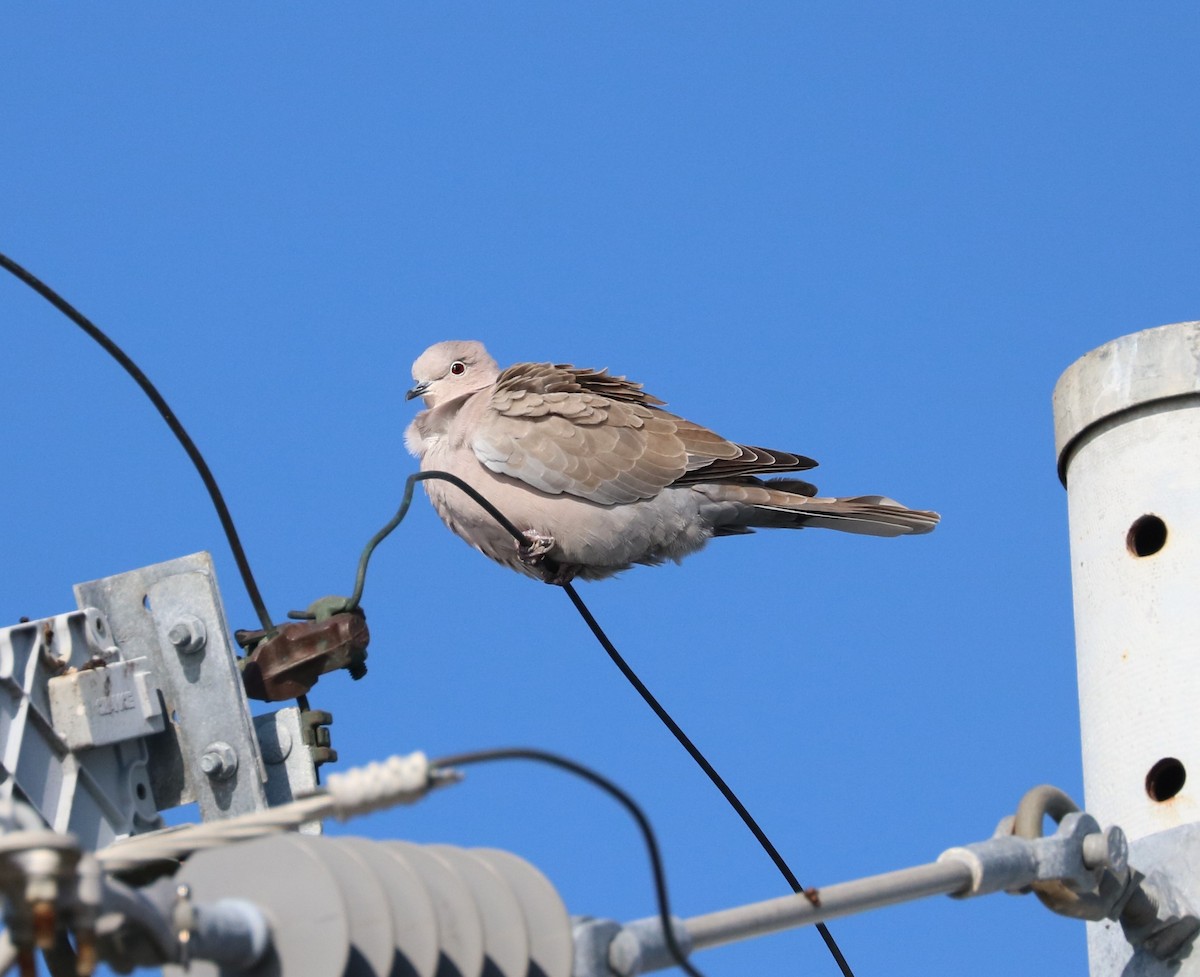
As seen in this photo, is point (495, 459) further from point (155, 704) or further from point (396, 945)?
point (396, 945)

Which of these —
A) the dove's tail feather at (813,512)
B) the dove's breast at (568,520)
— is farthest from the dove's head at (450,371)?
the dove's tail feather at (813,512)

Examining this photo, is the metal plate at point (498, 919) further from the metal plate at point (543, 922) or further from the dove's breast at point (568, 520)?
the dove's breast at point (568, 520)

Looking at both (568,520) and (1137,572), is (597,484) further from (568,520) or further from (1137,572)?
(1137,572)

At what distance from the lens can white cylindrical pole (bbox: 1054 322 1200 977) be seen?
16.3ft

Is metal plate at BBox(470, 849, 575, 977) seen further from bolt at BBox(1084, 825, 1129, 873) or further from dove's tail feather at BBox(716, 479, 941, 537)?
dove's tail feather at BBox(716, 479, 941, 537)

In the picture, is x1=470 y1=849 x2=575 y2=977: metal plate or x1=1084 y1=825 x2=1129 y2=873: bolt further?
x1=1084 y1=825 x2=1129 y2=873: bolt

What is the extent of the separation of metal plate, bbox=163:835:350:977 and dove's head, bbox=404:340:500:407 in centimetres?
566

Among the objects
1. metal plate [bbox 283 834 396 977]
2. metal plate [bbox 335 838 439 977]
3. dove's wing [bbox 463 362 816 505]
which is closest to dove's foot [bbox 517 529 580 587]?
dove's wing [bbox 463 362 816 505]

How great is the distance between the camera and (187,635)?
4906 millimetres

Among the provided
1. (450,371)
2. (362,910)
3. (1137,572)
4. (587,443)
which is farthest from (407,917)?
(450,371)

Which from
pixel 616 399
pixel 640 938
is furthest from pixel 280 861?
pixel 616 399

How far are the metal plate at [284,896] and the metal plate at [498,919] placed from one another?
0.40m

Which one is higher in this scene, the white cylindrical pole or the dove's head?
the dove's head

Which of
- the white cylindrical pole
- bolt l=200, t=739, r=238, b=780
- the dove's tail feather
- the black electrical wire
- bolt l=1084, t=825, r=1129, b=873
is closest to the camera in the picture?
the black electrical wire
